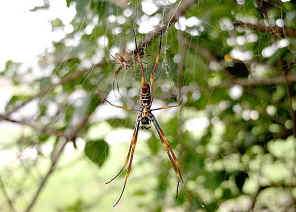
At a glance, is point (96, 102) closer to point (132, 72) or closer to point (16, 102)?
point (132, 72)

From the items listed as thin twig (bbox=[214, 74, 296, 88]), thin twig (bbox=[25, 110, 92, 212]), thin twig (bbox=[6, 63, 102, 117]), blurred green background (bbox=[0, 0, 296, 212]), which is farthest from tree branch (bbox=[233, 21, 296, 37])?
thin twig (bbox=[25, 110, 92, 212])

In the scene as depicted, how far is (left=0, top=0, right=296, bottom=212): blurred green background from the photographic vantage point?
1.22 meters

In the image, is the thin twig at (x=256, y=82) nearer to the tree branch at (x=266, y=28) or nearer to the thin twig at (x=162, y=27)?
the tree branch at (x=266, y=28)

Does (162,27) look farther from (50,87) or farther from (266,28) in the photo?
(50,87)

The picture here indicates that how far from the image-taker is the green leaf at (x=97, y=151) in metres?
1.28

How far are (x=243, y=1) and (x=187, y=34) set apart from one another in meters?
0.22

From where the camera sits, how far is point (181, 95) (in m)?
1.45

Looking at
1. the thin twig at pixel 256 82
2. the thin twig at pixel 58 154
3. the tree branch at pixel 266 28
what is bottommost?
the thin twig at pixel 58 154

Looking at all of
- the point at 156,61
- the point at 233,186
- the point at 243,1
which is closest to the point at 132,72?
the point at 156,61

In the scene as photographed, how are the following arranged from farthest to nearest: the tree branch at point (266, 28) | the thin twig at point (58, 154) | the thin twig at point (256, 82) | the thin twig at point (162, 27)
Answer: the thin twig at point (256, 82) < the thin twig at point (58, 154) < the tree branch at point (266, 28) < the thin twig at point (162, 27)

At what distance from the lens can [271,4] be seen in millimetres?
1207

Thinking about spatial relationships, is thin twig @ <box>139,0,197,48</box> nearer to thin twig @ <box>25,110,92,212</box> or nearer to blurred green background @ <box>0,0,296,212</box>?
blurred green background @ <box>0,0,296,212</box>

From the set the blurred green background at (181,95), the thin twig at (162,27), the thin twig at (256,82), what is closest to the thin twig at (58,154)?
the blurred green background at (181,95)

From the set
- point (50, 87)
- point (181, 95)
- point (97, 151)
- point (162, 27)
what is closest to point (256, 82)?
point (181, 95)
